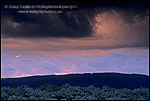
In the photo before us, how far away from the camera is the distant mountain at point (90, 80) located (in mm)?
70938

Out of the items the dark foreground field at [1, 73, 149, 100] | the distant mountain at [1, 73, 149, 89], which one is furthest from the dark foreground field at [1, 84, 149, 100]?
the distant mountain at [1, 73, 149, 89]

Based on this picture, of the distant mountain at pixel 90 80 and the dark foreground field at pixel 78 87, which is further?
the distant mountain at pixel 90 80

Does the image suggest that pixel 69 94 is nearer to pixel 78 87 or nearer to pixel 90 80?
pixel 78 87

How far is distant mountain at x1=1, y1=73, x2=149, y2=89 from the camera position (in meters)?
70.9

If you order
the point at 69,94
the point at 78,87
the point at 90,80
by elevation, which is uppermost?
the point at 90,80

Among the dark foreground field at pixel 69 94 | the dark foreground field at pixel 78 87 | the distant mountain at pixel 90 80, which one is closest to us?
the dark foreground field at pixel 69 94

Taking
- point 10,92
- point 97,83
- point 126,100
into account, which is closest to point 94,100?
point 126,100

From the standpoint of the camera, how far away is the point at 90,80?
7481cm

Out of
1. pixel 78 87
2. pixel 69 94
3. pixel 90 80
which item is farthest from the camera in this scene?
pixel 90 80

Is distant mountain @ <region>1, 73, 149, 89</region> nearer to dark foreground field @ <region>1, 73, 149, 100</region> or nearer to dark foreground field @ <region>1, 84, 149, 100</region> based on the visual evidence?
dark foreground field @ <region>1, 73, 149, 100</region>

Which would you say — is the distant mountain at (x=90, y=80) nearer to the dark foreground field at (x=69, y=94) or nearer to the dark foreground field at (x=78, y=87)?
the dark foreground field at (x=78, y=87)

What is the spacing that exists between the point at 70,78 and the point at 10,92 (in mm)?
39708

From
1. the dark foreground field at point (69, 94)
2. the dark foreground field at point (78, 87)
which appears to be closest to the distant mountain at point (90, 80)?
the dark foreground field at point (78, 87)

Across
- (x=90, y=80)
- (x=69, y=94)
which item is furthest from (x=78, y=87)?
(x=90, y=80)
